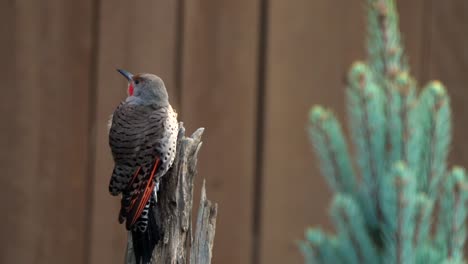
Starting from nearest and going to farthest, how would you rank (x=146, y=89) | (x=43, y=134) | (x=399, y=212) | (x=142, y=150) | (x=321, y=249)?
(x=399, y=212) < (x=321, y=249) < (x=142, y=150) < (x=146, y=89) < (x=43, y=134)

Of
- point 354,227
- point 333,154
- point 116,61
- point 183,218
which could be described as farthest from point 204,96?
point 354,227

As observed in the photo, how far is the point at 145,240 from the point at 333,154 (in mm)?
933

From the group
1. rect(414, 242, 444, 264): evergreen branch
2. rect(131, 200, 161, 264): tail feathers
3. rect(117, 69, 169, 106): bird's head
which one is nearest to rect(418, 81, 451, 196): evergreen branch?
rect(414, 242, 444, 264): evergreen branch

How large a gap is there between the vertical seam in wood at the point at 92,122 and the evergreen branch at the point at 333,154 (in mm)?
1595

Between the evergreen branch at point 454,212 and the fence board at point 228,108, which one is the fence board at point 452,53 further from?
the evergreen branch at point 454,212

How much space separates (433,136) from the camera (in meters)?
2.04

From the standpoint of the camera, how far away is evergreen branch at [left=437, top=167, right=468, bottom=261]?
80.1 inches

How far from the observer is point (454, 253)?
6.70ft

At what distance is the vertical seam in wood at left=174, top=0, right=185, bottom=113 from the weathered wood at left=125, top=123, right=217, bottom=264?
2.12 ft

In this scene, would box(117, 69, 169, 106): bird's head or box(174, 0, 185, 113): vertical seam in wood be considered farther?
box(174, 0, 185, 113): vertical seam in wood

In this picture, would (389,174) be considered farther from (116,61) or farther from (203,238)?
(116,61)

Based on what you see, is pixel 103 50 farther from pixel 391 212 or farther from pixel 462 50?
pixel 391 212

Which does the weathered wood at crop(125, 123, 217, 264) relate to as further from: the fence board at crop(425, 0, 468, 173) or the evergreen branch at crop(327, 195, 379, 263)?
the fence board at crop(425, 0, 468, 173)

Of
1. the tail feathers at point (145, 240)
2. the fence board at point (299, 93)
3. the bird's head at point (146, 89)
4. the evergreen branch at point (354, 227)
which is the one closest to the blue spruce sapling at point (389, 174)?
the evergreen branch at point (354, 227)
